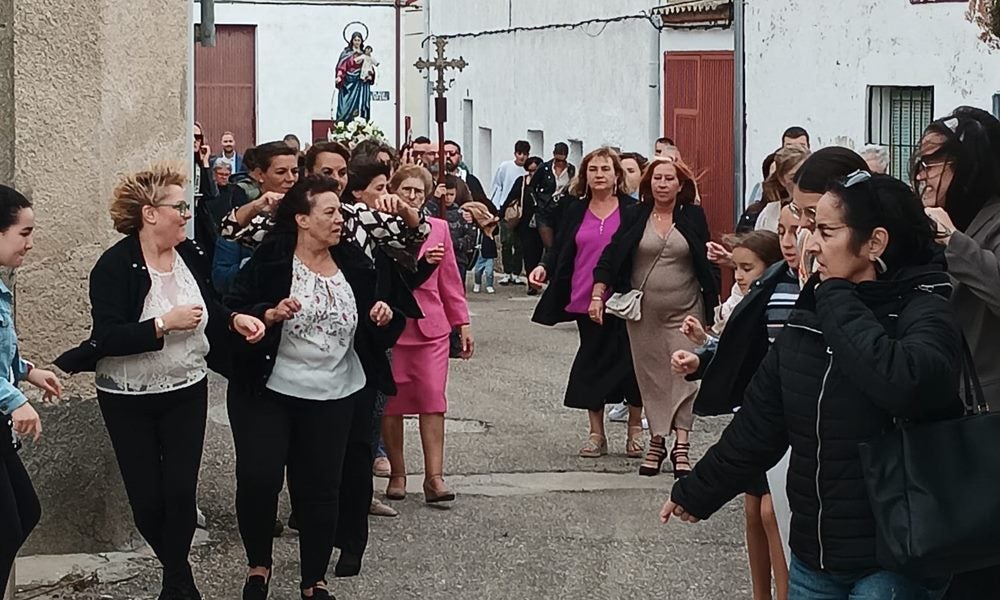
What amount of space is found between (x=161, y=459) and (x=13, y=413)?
4.18 feet

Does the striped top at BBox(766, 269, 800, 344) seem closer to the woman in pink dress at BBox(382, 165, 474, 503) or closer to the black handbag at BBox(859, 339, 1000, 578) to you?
the black handbag at BBox(859, 339, 1000, 578)

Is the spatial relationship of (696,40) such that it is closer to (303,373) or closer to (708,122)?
(708,122)

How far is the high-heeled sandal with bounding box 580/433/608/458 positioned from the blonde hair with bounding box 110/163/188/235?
421 cm

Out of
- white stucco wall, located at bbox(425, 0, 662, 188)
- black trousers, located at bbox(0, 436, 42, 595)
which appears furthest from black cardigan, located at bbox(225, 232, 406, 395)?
white stucco wall, located at bbox(425, 0, 662, 188)

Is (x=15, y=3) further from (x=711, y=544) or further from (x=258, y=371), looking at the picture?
(x=711, y=544)

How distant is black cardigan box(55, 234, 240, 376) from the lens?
692 centimetres

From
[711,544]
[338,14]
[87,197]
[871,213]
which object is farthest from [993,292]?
[338,14]

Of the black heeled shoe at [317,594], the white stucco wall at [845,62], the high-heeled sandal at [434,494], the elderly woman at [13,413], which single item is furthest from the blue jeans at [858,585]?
the white stucco wall at [845,62]

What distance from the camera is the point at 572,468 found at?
10438mm

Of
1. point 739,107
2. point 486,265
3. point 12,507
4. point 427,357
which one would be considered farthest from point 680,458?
point 486,265

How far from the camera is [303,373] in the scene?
23.6 feet

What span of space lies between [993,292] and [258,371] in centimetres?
313

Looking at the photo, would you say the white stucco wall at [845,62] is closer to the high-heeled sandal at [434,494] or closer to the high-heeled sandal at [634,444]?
the high-heeled sandal at [634,444]

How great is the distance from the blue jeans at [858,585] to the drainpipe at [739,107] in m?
12.5
